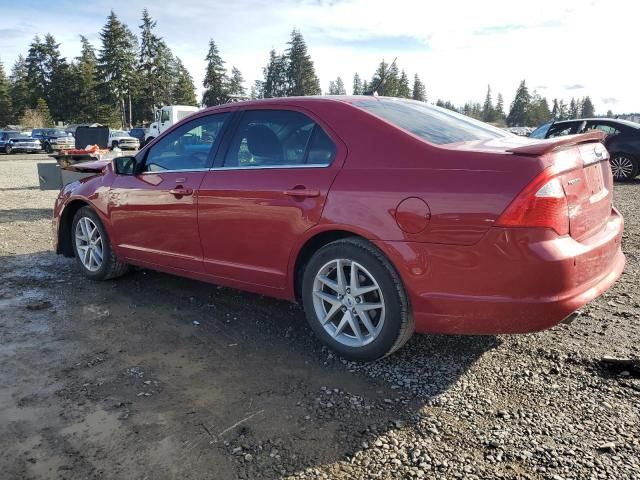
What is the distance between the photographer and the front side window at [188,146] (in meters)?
4.09

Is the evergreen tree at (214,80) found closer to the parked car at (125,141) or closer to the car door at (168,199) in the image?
the parked car at (125,141)

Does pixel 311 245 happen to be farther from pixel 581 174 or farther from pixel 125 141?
pixel 125 141

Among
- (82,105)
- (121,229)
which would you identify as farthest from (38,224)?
(82,105)

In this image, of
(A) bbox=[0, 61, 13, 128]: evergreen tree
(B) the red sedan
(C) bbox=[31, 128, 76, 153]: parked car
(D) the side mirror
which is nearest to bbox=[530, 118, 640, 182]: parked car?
(B) the red sedan

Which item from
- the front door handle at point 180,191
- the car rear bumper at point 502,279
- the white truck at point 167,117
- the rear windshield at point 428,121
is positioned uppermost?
the white truck at point 167,117

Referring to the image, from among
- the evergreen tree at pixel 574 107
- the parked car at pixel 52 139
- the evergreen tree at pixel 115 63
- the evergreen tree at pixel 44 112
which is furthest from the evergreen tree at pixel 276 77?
the evergreen tree at pixel 574 107

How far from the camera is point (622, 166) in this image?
1241cm

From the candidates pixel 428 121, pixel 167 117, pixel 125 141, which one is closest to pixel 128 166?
pixel 428 121

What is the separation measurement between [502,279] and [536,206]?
41 cm

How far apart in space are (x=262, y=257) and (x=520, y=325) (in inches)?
68.3

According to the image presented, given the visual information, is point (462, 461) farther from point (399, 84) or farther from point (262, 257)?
point (399, 84)

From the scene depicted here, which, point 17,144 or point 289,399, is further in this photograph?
point 17,144

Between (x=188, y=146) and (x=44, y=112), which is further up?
(x=44, y=112)

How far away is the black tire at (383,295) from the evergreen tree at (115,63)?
75.1 metres
